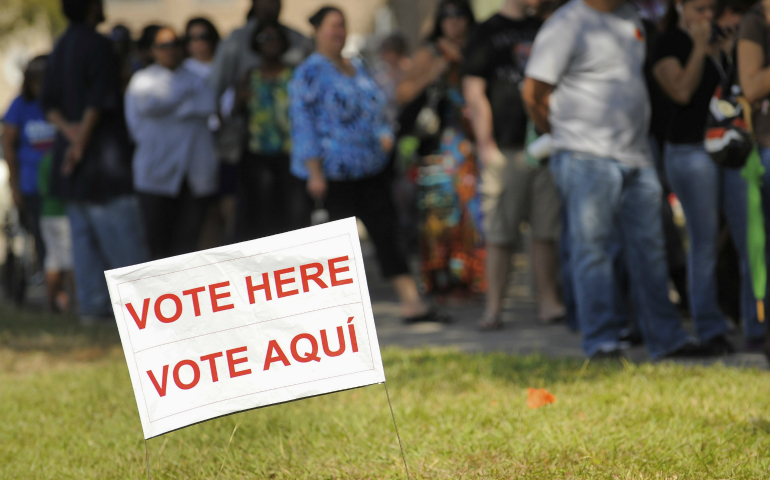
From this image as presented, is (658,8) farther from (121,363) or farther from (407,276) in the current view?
(121,363)

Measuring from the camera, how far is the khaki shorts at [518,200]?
7066mm

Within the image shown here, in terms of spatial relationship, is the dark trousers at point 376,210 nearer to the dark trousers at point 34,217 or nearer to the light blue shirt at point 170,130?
the light blue shirt at point 170,130

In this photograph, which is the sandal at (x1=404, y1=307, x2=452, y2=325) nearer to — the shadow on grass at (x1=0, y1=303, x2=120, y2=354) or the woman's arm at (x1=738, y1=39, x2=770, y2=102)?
the shadow on grass at (x1=0, y1=303, x2=120, y2=354)

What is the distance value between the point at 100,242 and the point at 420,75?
2.81 m

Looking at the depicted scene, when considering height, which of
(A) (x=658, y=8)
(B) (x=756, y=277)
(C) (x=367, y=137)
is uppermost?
(A) (x=658, y=8)

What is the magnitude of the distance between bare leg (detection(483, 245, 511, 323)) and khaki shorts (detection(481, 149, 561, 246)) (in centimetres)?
8

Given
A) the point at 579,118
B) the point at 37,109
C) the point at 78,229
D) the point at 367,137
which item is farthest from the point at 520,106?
the point at 37,109

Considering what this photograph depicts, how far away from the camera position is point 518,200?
279 inches

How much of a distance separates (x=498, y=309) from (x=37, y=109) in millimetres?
4677

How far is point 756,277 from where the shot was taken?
5117mm

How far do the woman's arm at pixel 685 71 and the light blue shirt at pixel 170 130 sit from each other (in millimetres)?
3576

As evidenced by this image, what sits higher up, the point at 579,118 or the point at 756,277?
the point at 579,118

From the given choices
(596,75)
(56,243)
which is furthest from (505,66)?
(56,243)

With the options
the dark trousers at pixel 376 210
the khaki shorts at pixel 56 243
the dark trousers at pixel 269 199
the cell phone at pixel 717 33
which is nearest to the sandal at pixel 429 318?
the dark trousers at pixel 376 210
